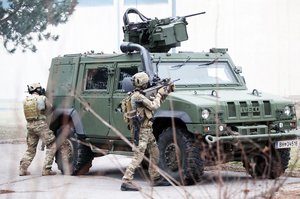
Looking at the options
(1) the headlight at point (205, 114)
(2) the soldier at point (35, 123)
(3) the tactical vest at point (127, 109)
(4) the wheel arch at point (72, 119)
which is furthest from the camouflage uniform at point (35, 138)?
(1) the headlight at point (205, 114)

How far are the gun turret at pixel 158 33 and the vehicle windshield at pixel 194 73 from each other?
688 mm

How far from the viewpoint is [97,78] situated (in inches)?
445

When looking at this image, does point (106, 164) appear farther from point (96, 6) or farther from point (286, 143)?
point (96, 6)

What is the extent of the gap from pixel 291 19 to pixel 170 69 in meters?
8.25

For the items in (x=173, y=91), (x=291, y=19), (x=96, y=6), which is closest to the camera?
(x=173, y=91)

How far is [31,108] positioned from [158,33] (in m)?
2.03

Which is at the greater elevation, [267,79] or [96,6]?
[96,6]

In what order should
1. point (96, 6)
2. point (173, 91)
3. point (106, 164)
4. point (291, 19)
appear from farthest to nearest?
1. point (96, 6)
2. point (291, 19)
3. point (106, 164)
4. point (173, 91)

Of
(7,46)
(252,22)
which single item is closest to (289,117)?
(252,22)

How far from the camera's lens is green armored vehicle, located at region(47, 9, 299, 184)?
9.41 m

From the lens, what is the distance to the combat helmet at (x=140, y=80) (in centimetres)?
932

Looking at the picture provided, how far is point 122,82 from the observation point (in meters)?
10.1

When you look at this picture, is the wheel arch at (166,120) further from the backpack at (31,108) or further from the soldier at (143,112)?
the backpack at (31,108)

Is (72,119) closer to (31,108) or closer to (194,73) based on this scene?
(31,108)
